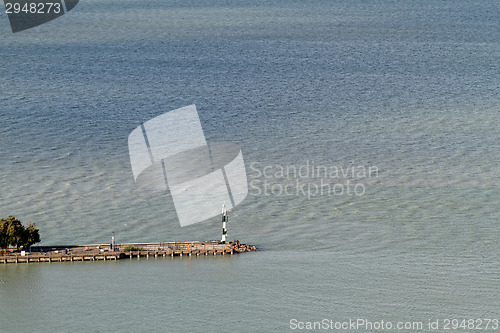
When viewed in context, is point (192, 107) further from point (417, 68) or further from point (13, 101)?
point (417, 68)

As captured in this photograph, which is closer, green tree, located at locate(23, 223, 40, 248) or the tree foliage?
the tree foliage

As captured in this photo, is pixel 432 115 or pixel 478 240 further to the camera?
pixel 432 115

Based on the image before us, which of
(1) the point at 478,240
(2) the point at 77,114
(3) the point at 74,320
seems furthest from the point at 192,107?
(3) the point at 74,320

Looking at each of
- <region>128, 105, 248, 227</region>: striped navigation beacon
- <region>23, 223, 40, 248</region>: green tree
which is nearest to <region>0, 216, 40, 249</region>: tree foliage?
<region>23, 223, 40, 248</region>: green tree

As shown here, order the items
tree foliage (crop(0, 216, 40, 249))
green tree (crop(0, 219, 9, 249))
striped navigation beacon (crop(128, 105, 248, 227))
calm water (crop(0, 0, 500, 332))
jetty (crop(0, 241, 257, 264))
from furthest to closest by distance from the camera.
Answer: striped navigation beacon (crop(128, 105, 248, 227)) < jetty (crop(0, 241, 257, 264)) < green tree (crop(0, 219, 9, 249)) < tree foliage (crop(0, 216, 40, 249)) < calm water (crop(0, 0, 500, 332))

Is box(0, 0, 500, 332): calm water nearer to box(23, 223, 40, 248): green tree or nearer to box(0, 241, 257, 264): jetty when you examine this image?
box(0, 241, 257, 264): jetty

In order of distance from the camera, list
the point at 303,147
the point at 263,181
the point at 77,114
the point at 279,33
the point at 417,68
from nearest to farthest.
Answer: the point at 263,181 → the point at 303,147 → the point at 77,114 → the point at 417,68 → the point at 279,33
